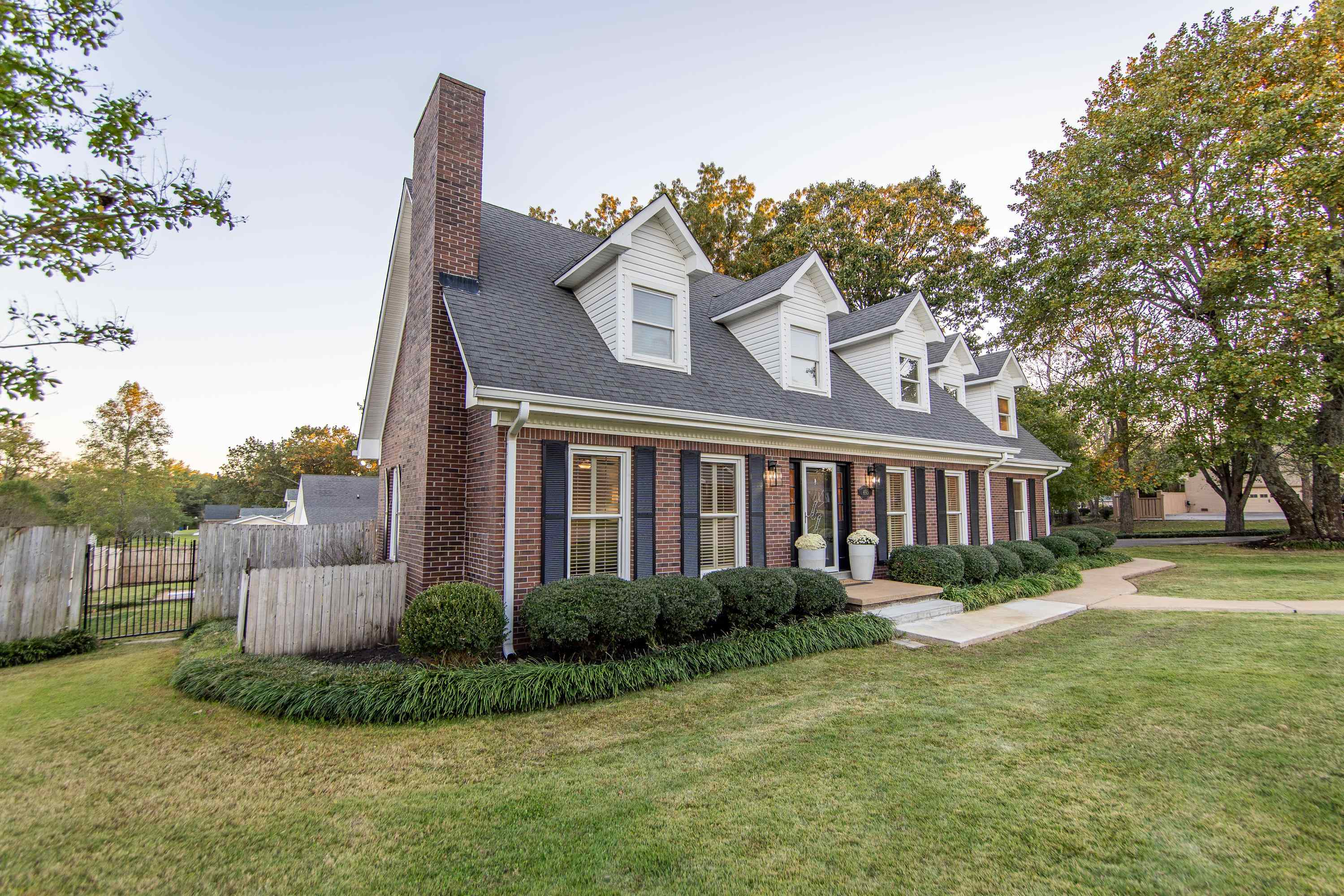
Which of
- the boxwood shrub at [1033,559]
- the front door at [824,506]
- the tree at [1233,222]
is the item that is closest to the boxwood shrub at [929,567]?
the front door at [824,506]

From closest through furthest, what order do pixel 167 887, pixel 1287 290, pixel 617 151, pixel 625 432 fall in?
pixel 167 887
pixel 625 432
pixel 617 151
pixel 1287 290

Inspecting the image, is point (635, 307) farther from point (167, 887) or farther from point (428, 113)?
point (167, 887)

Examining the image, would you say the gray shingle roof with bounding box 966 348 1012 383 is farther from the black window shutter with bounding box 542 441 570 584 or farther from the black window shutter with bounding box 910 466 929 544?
the black window shutter with bounding box 542 441 570 584

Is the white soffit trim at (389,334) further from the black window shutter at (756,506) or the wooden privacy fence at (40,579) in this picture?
the black window shutter at (756,506)

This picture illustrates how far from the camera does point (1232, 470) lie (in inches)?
1027

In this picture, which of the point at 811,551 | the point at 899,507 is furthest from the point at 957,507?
the point at 811,551

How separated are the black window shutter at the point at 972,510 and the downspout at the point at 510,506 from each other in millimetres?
11191

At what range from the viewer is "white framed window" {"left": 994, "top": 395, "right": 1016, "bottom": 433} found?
16.6m

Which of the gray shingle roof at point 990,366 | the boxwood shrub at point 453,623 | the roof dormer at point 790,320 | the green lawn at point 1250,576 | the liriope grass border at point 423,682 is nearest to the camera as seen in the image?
the liriope grass border at point 423,682

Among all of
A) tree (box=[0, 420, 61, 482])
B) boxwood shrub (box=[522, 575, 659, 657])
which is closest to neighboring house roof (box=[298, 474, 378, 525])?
tree (box=[0, 420, 61, 482])

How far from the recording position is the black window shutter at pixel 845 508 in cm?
1108

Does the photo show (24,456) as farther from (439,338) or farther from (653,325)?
(653,325)

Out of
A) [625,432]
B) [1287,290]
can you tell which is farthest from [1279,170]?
[625,432]

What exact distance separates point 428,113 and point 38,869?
982cm
